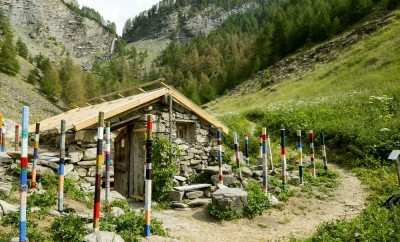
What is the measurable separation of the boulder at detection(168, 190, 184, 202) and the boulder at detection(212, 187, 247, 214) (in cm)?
203

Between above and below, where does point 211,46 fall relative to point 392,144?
above

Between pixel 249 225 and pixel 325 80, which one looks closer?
pixel 249 225

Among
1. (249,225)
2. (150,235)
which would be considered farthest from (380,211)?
(150,235)

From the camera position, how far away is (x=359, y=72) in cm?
3409

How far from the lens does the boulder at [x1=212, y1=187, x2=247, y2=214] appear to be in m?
10.4

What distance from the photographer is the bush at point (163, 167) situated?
12883 millimetres

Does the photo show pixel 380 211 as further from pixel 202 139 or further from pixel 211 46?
pixel 211 46

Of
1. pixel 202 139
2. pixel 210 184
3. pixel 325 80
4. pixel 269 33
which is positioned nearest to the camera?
pixel 210 184

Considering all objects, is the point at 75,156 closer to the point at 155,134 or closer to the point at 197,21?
the point at 155,134

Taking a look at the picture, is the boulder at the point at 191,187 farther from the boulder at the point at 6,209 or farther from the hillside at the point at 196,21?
the hillside at the point at 196,21

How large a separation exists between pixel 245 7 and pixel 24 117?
182003 millimetres

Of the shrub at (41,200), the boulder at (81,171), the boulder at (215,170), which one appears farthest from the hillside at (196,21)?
the shrub at (41,200)

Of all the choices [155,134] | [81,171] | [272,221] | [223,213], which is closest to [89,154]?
[81,171]

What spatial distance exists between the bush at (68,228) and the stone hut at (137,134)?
169 inches
